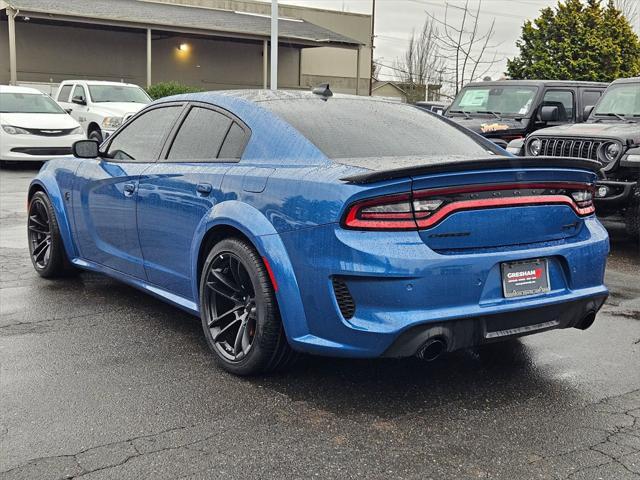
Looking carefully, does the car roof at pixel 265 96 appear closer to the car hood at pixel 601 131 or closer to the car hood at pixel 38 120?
the car hood at pixel 601 131

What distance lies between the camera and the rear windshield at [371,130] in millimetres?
4281

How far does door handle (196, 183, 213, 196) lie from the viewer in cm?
Result: 443

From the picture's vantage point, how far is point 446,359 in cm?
459

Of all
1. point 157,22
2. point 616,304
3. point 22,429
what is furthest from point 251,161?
point 157,22

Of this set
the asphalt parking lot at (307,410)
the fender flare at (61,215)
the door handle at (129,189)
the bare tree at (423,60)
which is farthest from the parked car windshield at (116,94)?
the bare tree at (423,60)

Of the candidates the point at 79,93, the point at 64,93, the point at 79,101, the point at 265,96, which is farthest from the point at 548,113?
the point at 64,93

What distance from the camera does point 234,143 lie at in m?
4.55

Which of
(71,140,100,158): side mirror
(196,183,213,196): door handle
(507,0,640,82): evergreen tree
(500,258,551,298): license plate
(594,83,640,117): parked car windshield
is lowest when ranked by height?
(500,258,551,298): license plate

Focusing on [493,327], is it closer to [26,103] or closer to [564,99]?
[564,99]

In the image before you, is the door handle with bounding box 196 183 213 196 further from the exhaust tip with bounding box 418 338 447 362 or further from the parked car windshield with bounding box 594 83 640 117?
the parked car windshield with bounding box 594 83 640 117

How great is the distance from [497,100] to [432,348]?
10.3 metres

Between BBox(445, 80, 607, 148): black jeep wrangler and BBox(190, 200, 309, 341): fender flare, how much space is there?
352 inches

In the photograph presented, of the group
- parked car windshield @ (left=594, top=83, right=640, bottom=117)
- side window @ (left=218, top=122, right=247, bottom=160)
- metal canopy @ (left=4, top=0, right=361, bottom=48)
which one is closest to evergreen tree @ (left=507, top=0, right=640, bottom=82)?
metal canopy @ (left=4, top=0, right=361, bottom=48)

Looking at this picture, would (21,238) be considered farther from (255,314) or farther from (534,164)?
(534,164)
